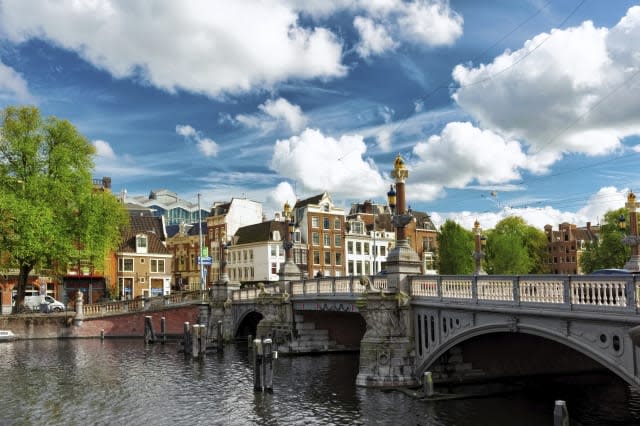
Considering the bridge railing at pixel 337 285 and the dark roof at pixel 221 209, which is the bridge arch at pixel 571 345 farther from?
the dark roof at pixel 221 209

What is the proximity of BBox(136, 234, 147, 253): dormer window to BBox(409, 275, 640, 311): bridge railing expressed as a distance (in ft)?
174

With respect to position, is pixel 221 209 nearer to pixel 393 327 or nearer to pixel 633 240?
pixel 393 327

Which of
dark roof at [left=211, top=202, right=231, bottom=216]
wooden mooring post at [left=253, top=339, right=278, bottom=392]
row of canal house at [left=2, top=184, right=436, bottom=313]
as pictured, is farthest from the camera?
dark roof at [left=211, top=202, right=231, bottom=216]

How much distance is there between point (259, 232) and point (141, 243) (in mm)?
14478

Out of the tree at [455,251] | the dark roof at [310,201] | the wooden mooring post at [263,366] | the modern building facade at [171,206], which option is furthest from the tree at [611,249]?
the modern building facade at [171,206]

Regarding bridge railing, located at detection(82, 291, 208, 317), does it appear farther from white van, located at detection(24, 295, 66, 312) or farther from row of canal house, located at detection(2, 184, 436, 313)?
row of canal house, located at detection(2, 184, 436, 313)

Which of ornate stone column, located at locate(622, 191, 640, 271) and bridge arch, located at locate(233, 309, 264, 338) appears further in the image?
bridge arch, located at locate(233, 309, 264, 338)

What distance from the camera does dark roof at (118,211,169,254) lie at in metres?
72.4

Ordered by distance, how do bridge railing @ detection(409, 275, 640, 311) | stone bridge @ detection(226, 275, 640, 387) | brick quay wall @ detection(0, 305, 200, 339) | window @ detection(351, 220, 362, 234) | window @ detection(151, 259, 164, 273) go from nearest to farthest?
bridge railing @ detection(409, 275, 640, 311) → stone bridge @ detection(226, 275, 640, 387) → brick quay wall @ detection(0, 305, 200, 339) → window @ detection(151, 259, 164, 273) → window @ detection(351, 220, 362, 234)

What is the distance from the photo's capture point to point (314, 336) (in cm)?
3884

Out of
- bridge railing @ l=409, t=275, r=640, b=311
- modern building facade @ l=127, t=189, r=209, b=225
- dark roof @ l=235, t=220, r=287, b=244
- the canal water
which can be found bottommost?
the canal water

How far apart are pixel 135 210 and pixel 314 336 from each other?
5832 cm

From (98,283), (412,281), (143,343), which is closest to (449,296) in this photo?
(412,281)

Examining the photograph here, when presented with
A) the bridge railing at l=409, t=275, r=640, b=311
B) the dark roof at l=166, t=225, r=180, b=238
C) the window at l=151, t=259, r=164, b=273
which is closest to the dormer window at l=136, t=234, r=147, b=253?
the window at l=151, t=259, r=164, b=273
